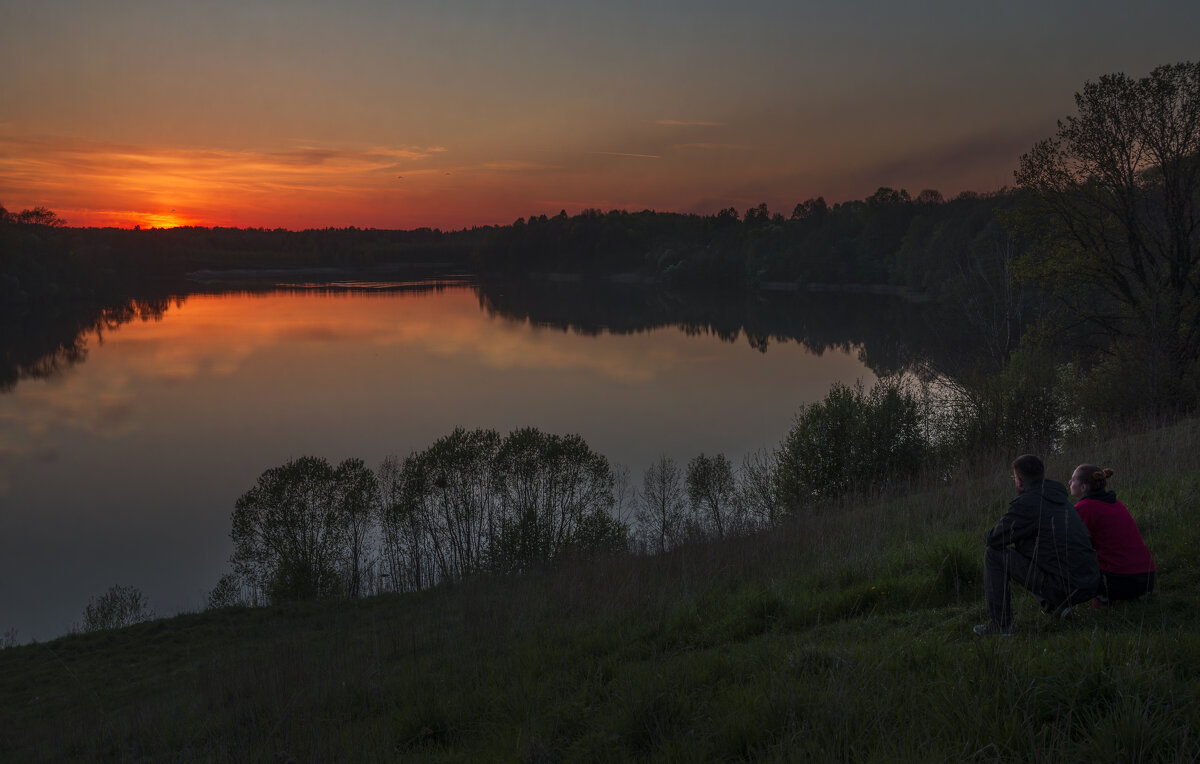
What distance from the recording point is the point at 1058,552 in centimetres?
491

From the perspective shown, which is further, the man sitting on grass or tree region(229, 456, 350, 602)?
tree region(229, 456, 350, 602)

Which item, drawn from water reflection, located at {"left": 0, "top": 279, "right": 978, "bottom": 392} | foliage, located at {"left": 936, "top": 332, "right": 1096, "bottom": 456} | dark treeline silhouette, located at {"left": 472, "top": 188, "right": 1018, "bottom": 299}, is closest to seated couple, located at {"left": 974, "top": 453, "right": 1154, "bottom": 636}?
foliage, located at {"left": 936, "top": 332, "right": 1096, "bottom": 456}

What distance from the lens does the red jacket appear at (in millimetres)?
5125

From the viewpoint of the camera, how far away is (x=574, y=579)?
10758mm

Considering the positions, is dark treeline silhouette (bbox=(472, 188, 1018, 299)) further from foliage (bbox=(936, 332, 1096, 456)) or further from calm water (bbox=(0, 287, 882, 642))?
foliage (bbox=(936, 332, 1096, 456))

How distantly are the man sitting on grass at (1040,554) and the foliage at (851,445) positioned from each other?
66.7 ft

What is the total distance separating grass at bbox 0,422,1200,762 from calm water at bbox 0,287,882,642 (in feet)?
76.6

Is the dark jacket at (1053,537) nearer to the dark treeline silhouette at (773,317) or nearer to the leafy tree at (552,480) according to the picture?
the leafy tree at (552,480)

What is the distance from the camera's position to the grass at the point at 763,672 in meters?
3.62

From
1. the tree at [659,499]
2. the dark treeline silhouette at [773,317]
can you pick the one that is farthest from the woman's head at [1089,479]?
the dark treeline silhouette at [773,317]

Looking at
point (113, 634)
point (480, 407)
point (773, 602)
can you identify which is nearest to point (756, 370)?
point (480, 407)

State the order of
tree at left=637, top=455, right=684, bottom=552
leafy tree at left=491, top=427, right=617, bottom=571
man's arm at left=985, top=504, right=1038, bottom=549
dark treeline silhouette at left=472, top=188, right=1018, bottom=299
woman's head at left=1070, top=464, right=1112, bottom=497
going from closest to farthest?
man's arm at left=985, top=504, right=1038, bottom=549, woman's head at left=1070, top=464, right=1112, bottom=497, tree at left=637, top=455, right=684, bottom=552, leafy tree at left=491, top=427, right=617, bottom=571, dark treeline silhouette at left=472, top=188, right=1018, bottom=299

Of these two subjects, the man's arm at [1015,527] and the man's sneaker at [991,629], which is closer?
the man's sneaker at [991,629]

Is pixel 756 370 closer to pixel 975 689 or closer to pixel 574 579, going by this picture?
pixel 574 579
